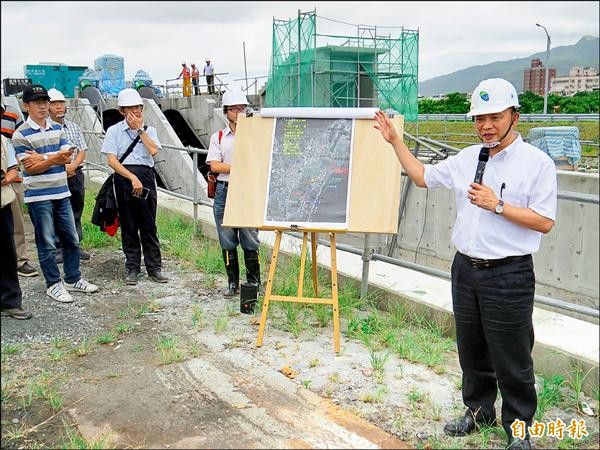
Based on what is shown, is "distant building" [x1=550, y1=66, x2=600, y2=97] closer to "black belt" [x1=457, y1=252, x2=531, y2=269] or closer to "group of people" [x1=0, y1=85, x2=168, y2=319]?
"group of people" [x1=0, y1=85, x2=168, y2=319]

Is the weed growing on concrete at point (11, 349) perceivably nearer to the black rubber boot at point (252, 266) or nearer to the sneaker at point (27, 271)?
the sneaker at point (27, 271)

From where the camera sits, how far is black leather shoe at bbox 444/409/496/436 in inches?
117

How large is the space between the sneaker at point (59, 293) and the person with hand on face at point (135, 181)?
63 centimetres

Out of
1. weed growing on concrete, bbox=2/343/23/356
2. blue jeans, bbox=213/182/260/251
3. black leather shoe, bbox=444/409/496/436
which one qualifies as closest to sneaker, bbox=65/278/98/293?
weed growing on concrete, bbox=2/343/23/356

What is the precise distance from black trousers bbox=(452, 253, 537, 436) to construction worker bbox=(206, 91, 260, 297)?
7.87 ft

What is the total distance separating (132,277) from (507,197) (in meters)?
3.93

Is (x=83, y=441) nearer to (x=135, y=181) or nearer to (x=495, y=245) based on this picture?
(x=495, y=245)

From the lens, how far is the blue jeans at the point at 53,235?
4828 millimetres

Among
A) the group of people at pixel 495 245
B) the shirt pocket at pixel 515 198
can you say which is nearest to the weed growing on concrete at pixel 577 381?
the group of people at pixel 495 245

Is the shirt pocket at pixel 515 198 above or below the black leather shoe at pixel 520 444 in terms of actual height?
above

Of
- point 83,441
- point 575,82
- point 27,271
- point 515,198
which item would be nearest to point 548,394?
point 515,198

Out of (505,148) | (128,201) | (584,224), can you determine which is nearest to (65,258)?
(128,201)

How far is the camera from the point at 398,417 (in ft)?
10.3

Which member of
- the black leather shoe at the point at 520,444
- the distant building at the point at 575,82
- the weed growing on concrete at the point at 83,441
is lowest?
the weed growing on concrete at the point at 83,441
